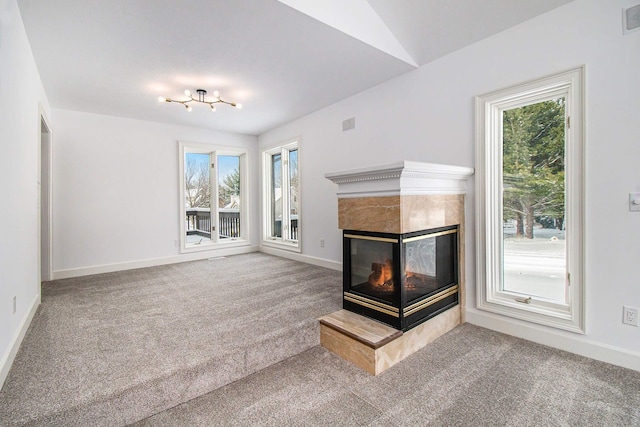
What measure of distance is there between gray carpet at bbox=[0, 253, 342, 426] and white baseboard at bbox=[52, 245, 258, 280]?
1.25ft

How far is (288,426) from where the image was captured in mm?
1615

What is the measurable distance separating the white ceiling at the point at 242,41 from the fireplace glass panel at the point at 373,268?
73.7 inches

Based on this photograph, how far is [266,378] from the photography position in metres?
2.08

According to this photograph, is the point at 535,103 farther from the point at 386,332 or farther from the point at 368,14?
the point at 386,332

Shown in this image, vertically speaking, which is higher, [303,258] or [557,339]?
[303,258]

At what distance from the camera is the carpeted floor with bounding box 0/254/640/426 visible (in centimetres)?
164

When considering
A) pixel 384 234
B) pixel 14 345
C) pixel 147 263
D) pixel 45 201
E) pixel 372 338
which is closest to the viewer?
pixel 14 345

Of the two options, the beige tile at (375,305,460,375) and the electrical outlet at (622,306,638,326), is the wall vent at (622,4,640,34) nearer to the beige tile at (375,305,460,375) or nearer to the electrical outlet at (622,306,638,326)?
the electrical outlet at (622,306,638,326)

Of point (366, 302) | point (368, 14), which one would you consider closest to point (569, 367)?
point (366, 302)

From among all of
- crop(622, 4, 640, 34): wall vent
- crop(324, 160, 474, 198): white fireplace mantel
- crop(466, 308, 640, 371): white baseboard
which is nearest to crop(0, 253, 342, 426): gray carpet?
crop(324, 160, 474, 198): white fireplace mantel

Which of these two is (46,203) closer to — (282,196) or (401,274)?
(282,196)

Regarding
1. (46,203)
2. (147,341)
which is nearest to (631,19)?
(147,341)

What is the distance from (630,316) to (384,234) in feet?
5.73

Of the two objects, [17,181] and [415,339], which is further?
[415,339]
